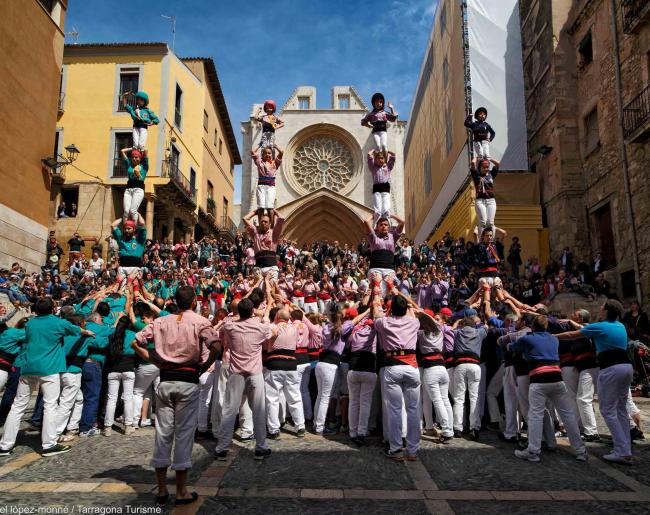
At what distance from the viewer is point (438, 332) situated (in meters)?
6.63

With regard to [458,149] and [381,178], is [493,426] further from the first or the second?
[458,149]

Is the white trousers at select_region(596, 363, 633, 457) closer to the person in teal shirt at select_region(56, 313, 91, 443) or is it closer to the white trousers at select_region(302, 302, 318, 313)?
the person in teal shirt at select_region(56, 313, 91, 443)

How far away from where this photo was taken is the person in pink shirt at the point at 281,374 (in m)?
6.64

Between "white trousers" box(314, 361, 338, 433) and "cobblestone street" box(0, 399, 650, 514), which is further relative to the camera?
"white trousers" box(314, 361, 338, 433)

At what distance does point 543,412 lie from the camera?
5973 millimetres

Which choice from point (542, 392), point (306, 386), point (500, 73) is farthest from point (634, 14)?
point (306, 386)

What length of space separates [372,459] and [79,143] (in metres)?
24.0

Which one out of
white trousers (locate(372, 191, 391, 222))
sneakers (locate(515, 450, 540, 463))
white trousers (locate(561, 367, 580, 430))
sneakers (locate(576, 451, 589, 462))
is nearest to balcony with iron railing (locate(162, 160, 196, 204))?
white trousers (locate(372, 191, 391, 222))

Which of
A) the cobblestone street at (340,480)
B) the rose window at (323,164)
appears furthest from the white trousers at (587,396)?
the rose window at (323,164)

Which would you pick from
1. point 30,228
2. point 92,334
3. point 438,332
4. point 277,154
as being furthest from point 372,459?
point 30,228

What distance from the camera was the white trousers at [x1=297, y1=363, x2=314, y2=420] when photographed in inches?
301

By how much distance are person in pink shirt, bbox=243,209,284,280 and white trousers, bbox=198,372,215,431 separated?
2528mm

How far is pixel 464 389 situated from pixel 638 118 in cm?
1234

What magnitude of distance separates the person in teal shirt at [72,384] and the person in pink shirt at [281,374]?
8.36 ft
